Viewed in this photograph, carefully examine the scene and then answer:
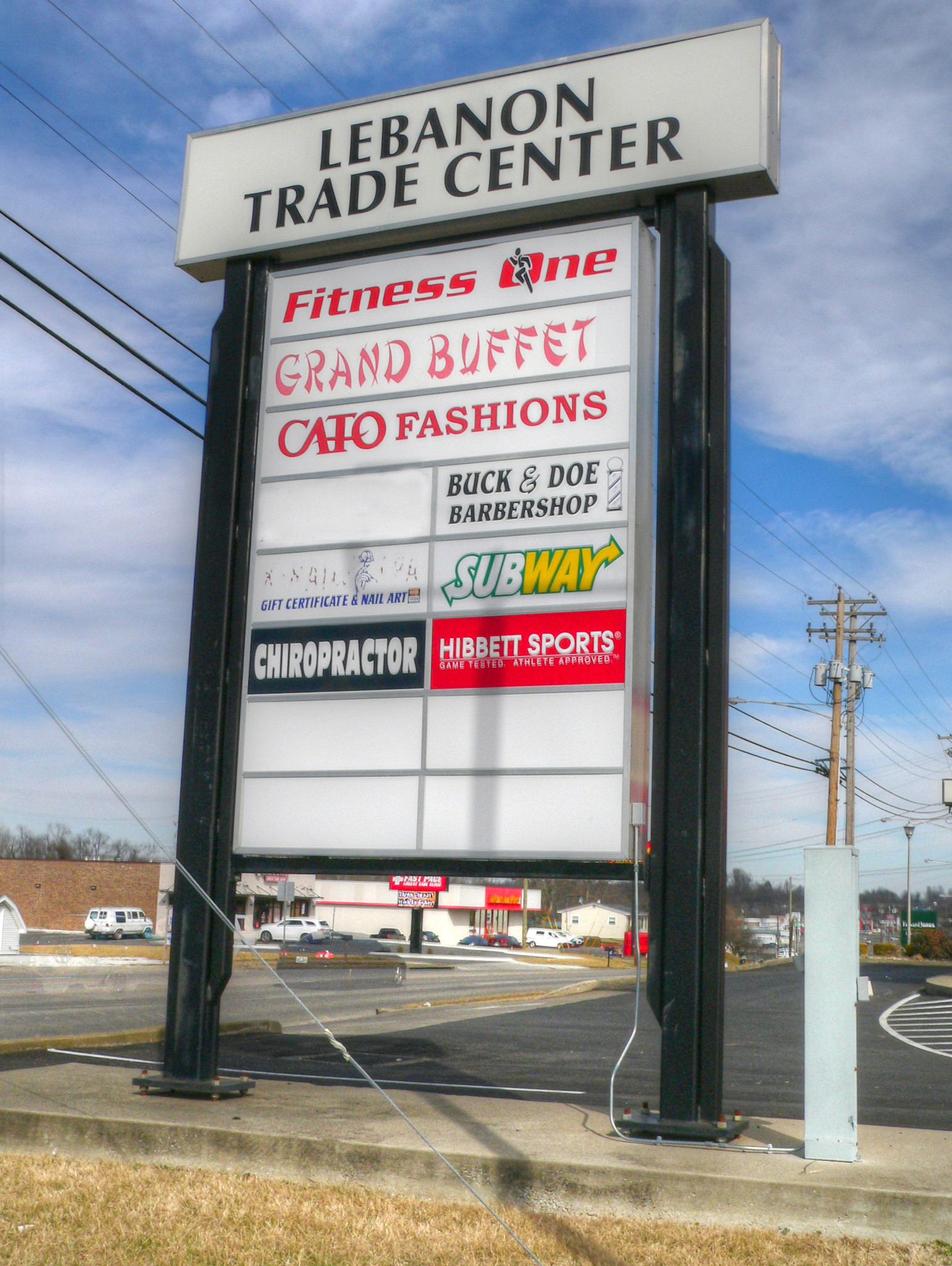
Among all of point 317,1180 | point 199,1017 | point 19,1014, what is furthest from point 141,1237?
point 19,1014

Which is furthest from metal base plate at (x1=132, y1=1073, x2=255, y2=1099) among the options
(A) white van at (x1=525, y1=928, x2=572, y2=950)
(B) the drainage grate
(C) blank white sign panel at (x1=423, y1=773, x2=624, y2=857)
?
(A) white van at (x1=525, y1=928, x2=572, y2=950)

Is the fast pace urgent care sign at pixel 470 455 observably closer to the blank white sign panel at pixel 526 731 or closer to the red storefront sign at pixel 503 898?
the blank white sign panel at pixel 526 731

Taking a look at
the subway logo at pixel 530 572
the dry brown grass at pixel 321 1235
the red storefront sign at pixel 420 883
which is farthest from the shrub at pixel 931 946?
the dry brown grass at pixel 321 1235

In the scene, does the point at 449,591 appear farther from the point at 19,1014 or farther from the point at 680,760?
the point at 19,1014

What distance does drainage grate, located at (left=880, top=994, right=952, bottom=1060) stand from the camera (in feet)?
55.0

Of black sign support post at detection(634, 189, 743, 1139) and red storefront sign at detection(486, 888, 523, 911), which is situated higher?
black sign support post at detection(634, 189, 743, 1139)

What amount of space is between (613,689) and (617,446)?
1488mm

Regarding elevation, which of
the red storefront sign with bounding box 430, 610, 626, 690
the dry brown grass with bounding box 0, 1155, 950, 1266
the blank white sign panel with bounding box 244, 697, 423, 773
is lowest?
the dry brown grass with bounding box 0, 1155, 950, 1266

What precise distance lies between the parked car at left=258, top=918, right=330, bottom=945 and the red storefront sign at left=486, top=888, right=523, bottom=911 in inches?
1006

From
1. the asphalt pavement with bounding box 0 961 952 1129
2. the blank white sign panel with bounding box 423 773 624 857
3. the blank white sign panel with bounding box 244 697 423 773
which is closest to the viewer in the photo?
the blank white sign panel with bounding box 423 773 624 857

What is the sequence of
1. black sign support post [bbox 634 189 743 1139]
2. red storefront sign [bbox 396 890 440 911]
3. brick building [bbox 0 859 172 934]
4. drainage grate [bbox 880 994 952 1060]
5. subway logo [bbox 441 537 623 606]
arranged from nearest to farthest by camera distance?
black sign support post [bbox 634 189 743 1139] → subway logo [bbox 441 537 623 606] → drainage grate [bbox 880 994 952 1060] → red storefront sign [bbox 396 890 440 911] → brick building [bbox 0 859 172 934]

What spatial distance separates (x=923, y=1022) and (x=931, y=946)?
4140 centimetres

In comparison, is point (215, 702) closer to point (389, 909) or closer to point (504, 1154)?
point (504, 1154)

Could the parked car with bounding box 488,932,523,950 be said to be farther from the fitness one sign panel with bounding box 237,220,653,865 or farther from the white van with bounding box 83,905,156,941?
the fitness one sign panel with bounding box 237,220,653,865
